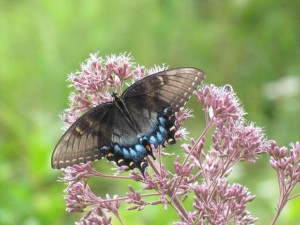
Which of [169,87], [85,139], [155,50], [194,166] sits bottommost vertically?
[194,166]

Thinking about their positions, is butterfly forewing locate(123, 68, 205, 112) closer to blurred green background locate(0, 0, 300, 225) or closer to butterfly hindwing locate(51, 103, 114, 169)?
butterfly hindwing locate(51, 103, 114, 169)

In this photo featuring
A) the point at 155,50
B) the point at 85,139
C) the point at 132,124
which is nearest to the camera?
the point at 85,139

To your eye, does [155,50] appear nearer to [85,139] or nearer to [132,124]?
[132,124]

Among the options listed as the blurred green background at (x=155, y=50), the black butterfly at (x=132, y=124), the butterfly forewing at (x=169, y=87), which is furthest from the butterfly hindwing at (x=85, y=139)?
the blurred green background at (x=155, y=50)

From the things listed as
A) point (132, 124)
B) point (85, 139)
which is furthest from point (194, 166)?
point (85, 139)

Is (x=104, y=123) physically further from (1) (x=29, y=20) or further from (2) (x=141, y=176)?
(1) (x=29, y=20)
